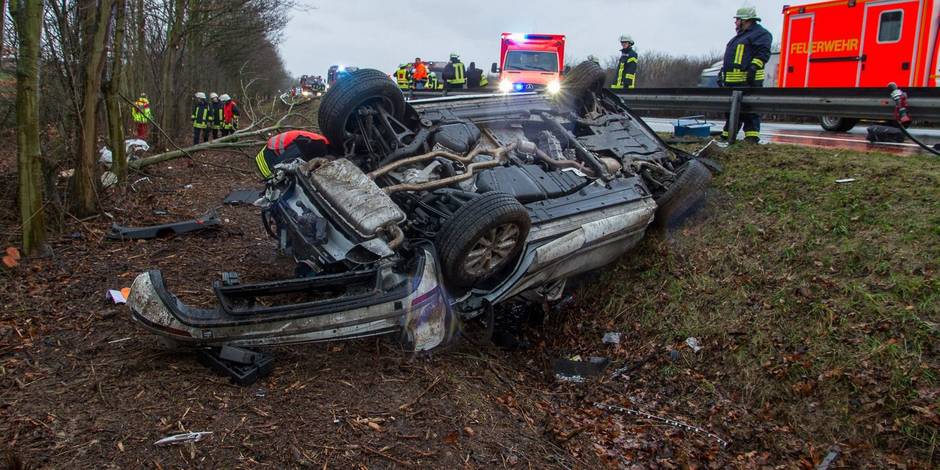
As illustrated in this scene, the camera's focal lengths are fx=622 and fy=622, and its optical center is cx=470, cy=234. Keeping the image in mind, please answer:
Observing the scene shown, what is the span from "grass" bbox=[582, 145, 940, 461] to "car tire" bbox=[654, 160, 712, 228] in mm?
190

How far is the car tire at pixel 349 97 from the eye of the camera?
4.45m

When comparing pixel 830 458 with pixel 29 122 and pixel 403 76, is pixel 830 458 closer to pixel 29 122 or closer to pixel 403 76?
pixel 29 122

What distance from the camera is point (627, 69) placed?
10.4 meters

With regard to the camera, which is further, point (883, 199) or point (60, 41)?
point (60, 41)

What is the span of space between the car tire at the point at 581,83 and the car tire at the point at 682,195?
1.28 meters

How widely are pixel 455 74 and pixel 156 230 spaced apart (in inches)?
446

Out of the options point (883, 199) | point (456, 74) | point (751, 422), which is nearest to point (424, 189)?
point (751, 422)

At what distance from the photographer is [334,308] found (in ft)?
10.5

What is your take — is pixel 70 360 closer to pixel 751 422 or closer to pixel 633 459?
pixel 633 459

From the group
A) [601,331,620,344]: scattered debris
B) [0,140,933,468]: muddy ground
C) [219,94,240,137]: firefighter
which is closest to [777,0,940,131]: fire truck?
[601,331,620,344]: scattered debris

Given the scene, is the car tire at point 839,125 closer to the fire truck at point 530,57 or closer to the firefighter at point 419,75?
the fire truck at point 530,57

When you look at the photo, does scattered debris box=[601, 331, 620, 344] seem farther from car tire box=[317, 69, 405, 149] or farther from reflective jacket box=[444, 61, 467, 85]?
reflective jacket box=[444, 61, 467, 85]

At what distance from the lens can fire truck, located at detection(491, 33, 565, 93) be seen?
47.3 feet

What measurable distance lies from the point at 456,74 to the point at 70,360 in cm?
1358
